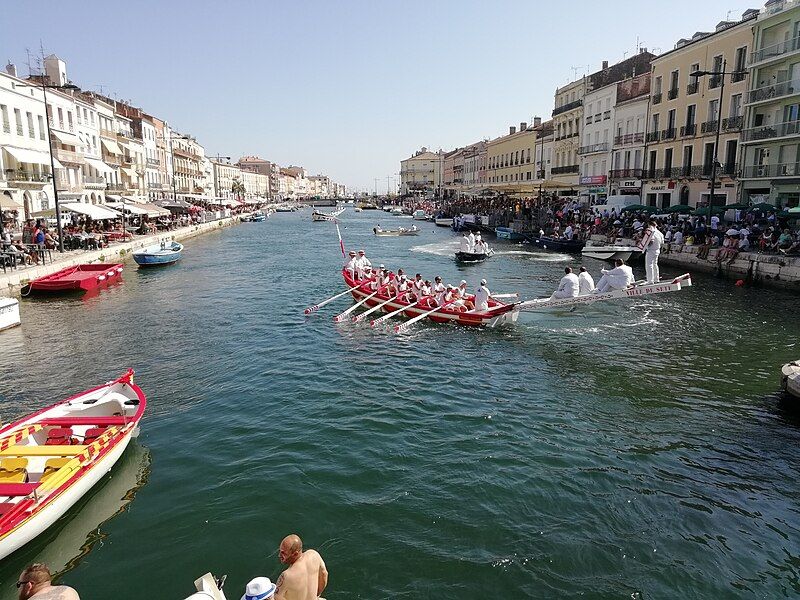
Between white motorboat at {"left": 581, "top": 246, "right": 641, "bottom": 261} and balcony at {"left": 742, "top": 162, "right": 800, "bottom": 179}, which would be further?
white motorboat at {"left": 581, "top": 246, "right": 641, "bottom": 261}

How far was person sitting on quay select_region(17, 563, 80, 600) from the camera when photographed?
16.7ft

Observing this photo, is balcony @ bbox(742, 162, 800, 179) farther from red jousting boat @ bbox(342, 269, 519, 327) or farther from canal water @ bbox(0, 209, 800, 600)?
red jousting boat @ bbox(342, 269, 519, 327)

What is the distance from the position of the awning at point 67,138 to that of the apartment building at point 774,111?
5144cm

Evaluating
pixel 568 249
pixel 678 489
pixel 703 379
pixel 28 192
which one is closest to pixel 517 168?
pixel 568 249

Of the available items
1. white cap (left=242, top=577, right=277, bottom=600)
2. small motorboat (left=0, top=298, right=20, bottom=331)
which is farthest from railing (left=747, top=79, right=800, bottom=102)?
small motorboat (left=0, top=298, right=20, bottom=331)

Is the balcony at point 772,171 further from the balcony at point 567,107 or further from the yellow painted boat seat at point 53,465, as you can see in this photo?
the yellow painted boat seat at point 53,465

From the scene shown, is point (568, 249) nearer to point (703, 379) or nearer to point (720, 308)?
point (720, 308)

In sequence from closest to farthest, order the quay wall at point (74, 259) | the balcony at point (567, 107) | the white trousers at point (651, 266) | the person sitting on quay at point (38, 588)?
the person sitting on quay at point (38, 588)
the white trousers at point (651, 266)
the quay wall at point (74, 259)
the balcony at point (567, 107)

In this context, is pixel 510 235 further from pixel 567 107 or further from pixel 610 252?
pixel 567 107

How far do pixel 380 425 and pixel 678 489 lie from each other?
18.3ft

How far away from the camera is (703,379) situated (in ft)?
46.4

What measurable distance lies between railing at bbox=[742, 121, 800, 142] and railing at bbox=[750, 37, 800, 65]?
4.39 meters

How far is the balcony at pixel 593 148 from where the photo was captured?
2083 inches

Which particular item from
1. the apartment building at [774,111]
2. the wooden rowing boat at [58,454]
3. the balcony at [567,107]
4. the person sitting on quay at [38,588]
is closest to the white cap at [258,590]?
the person sitting on quay at [38,588]
